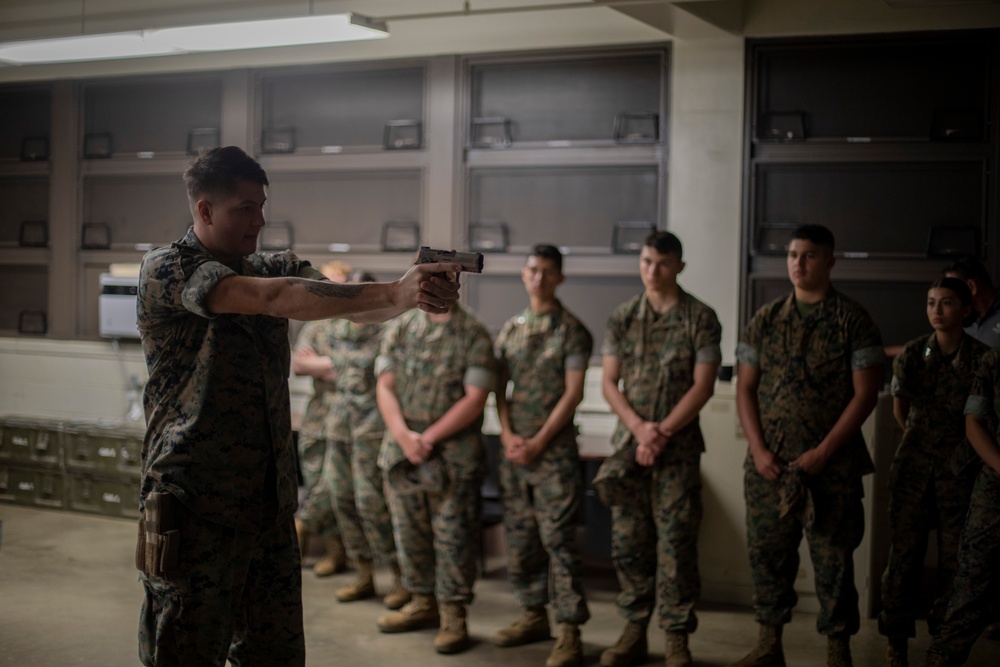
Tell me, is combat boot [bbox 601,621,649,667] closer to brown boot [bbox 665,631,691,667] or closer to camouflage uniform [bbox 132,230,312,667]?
brown boot [bbox 665,631,691,667]

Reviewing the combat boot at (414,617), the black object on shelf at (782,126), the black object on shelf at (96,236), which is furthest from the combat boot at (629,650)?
the black object on shelf at (96,236)

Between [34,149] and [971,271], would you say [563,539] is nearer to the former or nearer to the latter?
[971,271]

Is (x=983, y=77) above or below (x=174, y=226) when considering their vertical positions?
above

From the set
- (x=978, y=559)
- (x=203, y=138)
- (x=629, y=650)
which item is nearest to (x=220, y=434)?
(x=629, y=650)

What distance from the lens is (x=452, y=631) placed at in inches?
171

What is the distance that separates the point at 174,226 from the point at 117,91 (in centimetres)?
104

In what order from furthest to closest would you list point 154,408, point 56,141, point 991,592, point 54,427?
point 56,141 < point 54,427 < point 991,592 < point 154,408

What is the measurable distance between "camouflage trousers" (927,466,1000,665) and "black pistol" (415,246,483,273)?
7.60 feet

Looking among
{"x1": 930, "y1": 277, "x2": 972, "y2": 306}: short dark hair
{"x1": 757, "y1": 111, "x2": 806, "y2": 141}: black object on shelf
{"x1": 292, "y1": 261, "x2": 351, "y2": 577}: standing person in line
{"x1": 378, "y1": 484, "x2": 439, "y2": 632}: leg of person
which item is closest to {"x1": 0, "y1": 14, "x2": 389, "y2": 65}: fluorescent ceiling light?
{"x1": 292, "y1": 261, "x2": 351, "y2": 577}: standing person in line

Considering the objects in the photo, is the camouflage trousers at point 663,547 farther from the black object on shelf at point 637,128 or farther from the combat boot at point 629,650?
the black object on shelf at point 637,128

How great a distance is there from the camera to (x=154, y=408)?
103 inches

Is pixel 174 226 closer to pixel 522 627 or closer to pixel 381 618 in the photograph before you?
pixel 381 618


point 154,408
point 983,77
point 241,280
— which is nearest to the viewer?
point 241,280

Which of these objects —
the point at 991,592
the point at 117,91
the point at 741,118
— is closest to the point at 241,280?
the point at 991,592
